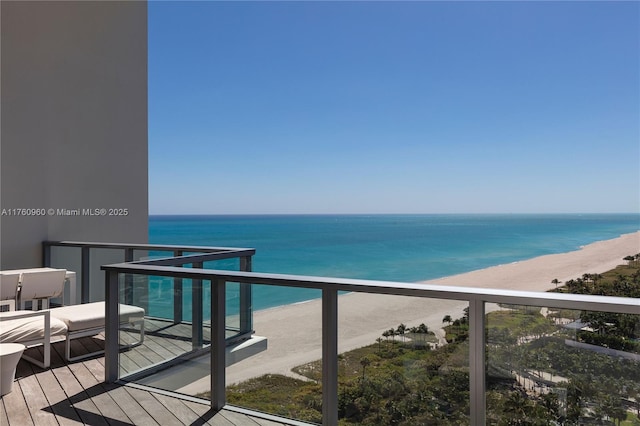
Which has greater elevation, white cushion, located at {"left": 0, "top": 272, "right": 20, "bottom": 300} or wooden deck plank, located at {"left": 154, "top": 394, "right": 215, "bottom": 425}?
white cushion, located at {"left": 0, "top": 272, "right": 20, "bottom": 300}

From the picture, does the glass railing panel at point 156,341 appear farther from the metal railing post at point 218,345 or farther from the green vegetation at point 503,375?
the green vegetation at point 503,375

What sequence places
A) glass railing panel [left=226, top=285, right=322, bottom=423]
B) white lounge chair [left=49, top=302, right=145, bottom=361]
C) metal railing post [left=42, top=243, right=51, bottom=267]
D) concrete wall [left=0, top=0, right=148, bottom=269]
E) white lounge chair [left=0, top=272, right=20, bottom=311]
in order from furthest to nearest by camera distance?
metal railing post [left=42, top=243, right=51, bottom=267], concrete wall [left=0, top=0, right=148, bottom=269], white lounge chair [left=0, top=272, right=20, bottom=311], white lounge chair [left=49, top=302, right=145, bottom=361], glass railing panel [left=226, top=285, right=322, bottom=423]

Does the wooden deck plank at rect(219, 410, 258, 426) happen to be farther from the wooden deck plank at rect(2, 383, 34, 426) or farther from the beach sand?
the wooden deck plank at rect(2, 383, 34, 426)

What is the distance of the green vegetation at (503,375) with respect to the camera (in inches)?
76.5

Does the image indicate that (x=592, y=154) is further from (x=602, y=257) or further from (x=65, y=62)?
(x=65, y=62)

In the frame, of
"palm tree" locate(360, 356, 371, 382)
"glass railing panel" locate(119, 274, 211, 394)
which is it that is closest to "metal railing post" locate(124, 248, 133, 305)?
Answer: "glass railing panel" locate(119, 274, 211, 394)

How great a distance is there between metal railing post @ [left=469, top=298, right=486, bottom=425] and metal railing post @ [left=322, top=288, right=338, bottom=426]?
71 cm

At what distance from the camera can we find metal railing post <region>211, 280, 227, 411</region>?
9.58 feet

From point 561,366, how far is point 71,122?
784 centimetres

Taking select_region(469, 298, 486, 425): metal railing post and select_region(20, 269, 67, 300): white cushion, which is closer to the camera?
select_region(469, 298, 486, 425): metal railing post

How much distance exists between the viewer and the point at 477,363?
218cm

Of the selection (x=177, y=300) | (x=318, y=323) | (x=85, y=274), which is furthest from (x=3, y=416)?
(x=85, y=274)

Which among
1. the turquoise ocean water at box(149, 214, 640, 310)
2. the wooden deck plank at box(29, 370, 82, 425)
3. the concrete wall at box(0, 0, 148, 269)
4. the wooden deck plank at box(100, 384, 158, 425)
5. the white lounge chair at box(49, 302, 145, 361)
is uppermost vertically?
the concrete wall at box(0, 0, 148, 269)

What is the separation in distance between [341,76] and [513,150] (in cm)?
1572
